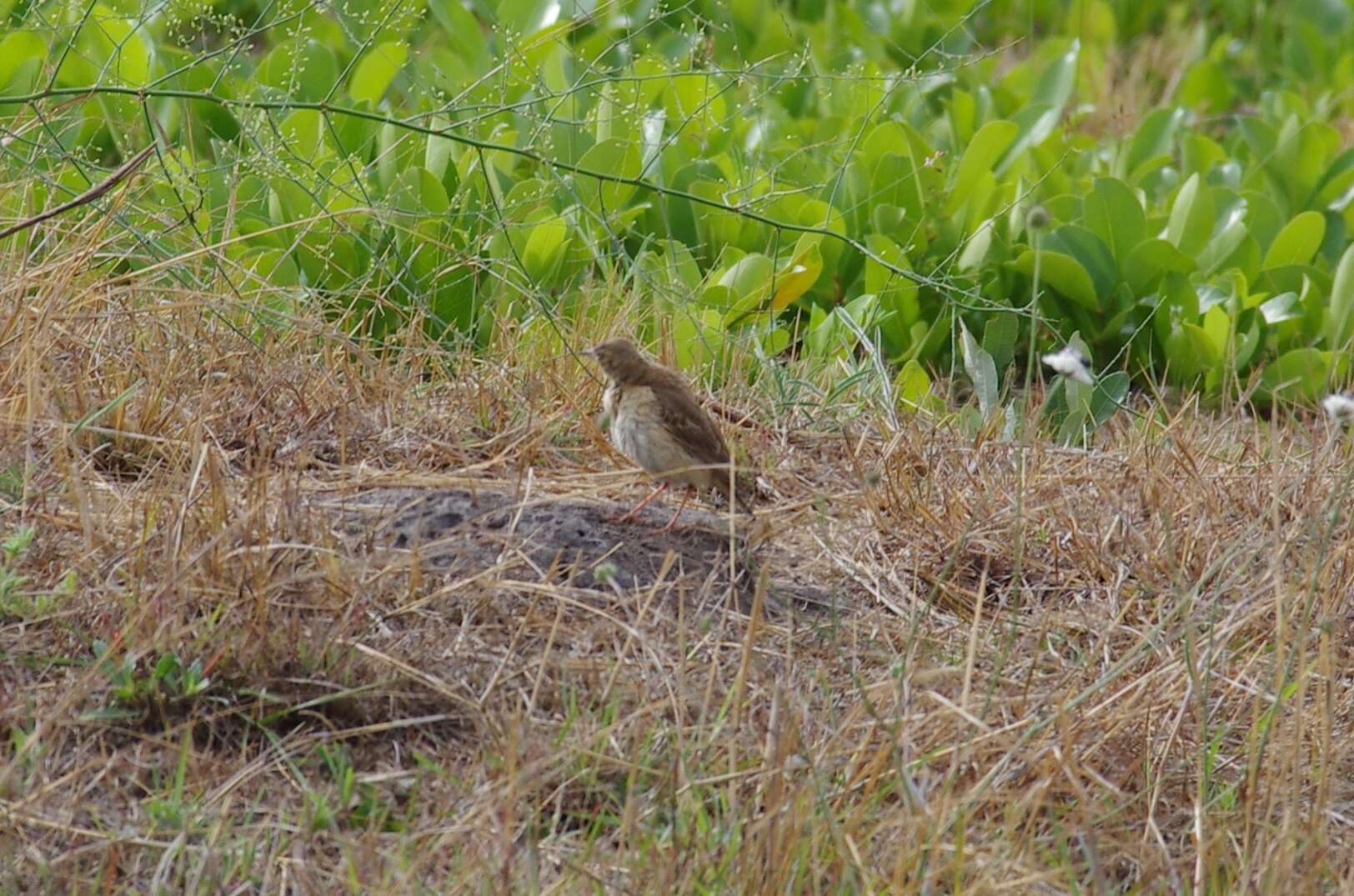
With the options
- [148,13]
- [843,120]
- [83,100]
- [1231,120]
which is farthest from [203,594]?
[1231,120]

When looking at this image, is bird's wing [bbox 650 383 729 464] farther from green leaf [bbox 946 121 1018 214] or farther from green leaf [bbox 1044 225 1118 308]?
green leaf [bbox 946 121 1018 214]

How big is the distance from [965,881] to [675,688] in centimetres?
67

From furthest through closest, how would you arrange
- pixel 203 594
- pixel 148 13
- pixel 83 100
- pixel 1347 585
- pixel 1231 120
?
pixel 1231 120 → pixel 148 13 → pixel 83 100 → pixel 1347 585 → pixel 203 594

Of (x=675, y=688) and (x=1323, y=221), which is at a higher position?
(x=675, y=688)

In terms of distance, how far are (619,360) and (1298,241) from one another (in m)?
3.41

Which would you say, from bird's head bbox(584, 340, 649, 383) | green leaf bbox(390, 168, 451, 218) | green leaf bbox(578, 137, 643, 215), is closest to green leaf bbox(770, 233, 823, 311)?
green leaf bbox(578, 137, 643, 215)

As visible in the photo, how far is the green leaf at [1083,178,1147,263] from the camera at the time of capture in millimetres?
6383

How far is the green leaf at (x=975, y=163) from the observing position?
21.8ft

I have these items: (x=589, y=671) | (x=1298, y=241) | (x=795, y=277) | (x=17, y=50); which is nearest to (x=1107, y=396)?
(x=795, y=277)

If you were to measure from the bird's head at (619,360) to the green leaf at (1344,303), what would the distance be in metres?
3.02

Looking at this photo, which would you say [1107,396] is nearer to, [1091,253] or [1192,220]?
[1091,253]

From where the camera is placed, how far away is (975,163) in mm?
6680

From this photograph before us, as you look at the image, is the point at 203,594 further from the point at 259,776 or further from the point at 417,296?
the point at 417,296

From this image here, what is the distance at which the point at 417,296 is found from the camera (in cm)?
512
